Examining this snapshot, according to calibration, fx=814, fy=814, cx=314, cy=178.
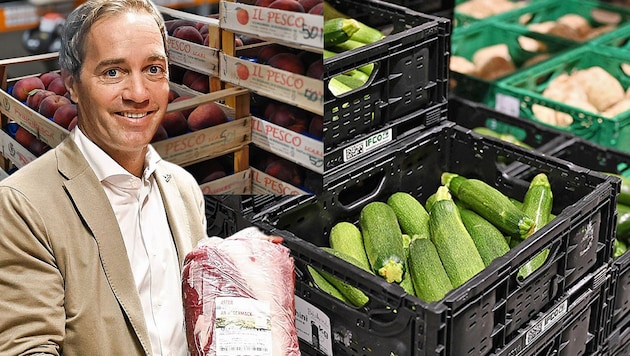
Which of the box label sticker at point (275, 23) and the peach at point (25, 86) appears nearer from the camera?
the peach at point (25, 86)

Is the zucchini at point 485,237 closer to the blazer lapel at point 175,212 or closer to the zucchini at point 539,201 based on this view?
the zucchini at point 539,201

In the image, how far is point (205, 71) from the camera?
169 centimetres

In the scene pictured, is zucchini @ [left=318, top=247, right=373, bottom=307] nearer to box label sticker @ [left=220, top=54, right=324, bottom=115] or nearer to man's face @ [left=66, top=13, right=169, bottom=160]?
box label sticker @ [left=220, top=54, right=324, bottom=115]

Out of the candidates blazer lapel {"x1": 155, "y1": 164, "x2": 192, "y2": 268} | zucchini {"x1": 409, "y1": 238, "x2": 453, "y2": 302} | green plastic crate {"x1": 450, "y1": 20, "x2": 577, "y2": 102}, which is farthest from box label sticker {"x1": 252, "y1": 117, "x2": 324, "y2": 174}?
green plastic crate {"x1": 450, "y1": 20, "x2": 577, "y2": 102}

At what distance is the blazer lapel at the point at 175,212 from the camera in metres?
1.63

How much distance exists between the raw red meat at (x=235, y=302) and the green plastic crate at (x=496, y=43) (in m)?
2.39

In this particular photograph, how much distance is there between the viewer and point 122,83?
54.7 inches

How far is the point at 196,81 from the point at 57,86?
0.29m

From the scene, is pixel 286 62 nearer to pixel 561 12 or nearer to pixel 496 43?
pixel 496 43

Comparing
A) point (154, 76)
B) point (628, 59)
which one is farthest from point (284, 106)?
point (628, 59)

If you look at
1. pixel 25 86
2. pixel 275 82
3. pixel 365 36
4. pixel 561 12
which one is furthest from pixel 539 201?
pixel 561 12

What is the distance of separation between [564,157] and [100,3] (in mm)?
2106

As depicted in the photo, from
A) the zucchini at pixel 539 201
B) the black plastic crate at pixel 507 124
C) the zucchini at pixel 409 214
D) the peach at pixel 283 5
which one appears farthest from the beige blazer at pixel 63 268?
the black plastic crate at pixel 507 124

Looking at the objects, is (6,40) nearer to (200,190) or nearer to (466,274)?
(200,190)
